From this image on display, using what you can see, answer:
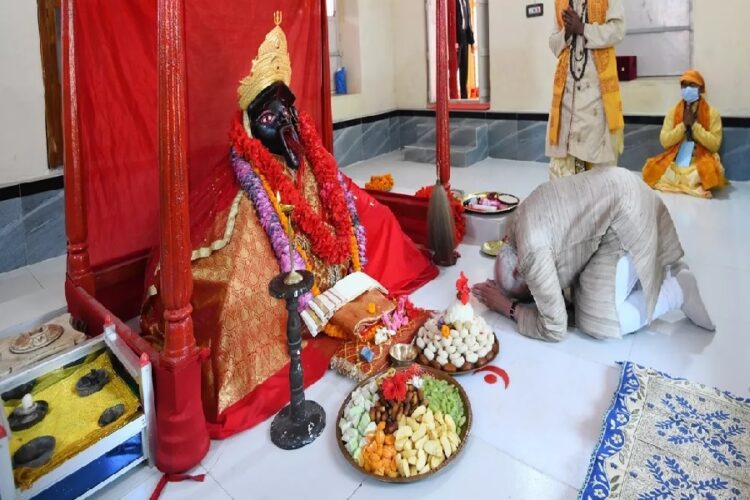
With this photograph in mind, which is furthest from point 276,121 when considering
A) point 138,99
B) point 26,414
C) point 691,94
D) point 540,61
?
point 540,61

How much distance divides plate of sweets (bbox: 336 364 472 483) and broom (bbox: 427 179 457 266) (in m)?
→ 1.56

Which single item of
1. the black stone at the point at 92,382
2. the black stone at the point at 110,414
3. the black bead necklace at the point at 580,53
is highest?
the black bead necklace at the point at 580,53

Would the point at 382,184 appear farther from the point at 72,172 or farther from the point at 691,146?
the point at 72,172

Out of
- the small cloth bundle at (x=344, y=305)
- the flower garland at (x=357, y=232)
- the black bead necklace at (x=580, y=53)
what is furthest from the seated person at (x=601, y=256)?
the black bead necklace at (x=580, y=53)

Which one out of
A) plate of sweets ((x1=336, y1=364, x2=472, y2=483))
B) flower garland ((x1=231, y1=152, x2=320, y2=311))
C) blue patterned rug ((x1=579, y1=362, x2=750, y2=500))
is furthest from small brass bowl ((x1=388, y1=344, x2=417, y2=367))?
blue patterned rug ((x1=579, y1=362, x2=750, y2=500))

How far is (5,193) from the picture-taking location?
11.8ft

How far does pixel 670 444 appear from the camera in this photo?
200 cm

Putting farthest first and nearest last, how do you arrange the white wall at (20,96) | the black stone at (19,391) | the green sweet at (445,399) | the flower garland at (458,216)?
the flower garland at (458,216) → the white wall at (20,96) → the green sweet at (445,399) → the black stone at (19,391)

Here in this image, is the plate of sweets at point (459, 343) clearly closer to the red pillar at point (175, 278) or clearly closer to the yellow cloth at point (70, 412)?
the red pillar at point (175, 278)

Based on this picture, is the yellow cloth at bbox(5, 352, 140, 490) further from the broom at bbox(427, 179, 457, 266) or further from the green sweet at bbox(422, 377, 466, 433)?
the broom at bbox(427, 179, 457, 266)

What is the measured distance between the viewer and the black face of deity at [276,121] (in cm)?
286

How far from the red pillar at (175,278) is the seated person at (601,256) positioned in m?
1.48

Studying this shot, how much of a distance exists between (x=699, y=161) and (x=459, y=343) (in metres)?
3.84

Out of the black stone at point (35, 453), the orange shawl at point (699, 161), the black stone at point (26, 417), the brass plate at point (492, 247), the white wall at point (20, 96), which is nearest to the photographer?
the black stone at point (35, 453)
